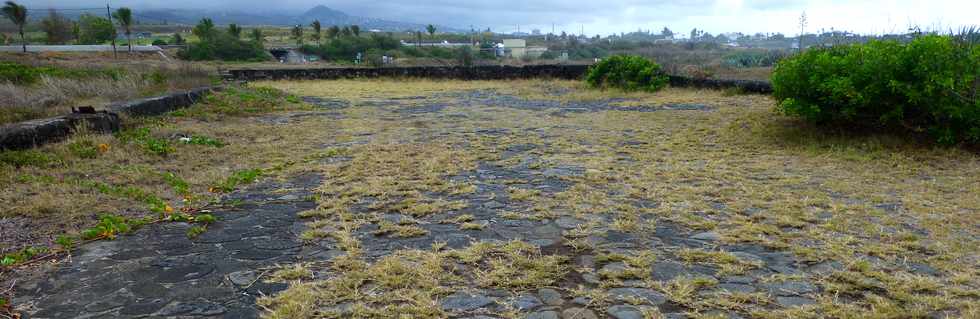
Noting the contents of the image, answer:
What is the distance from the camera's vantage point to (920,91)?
577 cm

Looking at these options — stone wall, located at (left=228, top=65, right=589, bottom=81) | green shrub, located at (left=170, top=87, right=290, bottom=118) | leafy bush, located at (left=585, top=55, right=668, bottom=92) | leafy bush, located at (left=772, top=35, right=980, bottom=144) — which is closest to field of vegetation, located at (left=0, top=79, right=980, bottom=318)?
leafy bush, located at (left=772, top=35, right=980, bottom=144)

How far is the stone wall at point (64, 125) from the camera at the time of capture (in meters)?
5.40

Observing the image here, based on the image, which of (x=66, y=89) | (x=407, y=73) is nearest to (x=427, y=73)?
(x=407, y=73)

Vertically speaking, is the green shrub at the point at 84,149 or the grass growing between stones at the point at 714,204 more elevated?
the green shrub at the point at 84,149

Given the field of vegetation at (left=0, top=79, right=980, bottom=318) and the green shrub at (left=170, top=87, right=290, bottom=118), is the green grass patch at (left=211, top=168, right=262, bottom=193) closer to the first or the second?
the field of vegetation at (left=0, top=79, right=980, bottom=318)

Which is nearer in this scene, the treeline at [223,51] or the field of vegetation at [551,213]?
the field of vegetation at [551,213]

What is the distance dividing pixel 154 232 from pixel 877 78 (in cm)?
642

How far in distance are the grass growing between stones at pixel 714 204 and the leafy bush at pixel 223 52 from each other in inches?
1287

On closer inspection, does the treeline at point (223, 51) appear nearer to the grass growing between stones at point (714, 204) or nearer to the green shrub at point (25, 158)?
the grass growing between stones at point (714, 204)

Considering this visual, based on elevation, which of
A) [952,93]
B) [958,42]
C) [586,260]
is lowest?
[586,260]

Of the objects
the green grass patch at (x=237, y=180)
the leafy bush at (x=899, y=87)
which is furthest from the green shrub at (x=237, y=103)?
the leafy bush at (x=899, y=87)

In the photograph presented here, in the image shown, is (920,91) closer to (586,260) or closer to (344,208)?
(586,260)

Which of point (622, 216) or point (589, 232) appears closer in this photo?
point (589, 232)

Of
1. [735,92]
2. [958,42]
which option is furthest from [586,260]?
[735,92]
